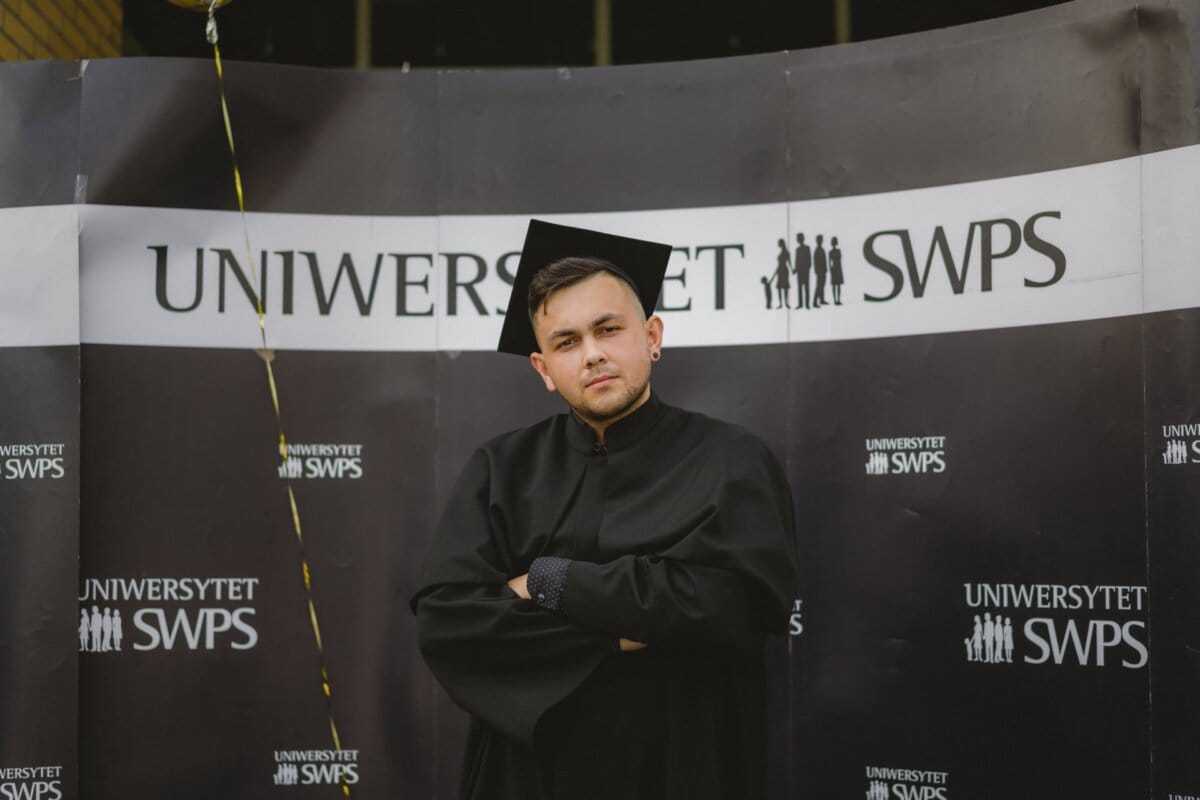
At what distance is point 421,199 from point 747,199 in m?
1.06

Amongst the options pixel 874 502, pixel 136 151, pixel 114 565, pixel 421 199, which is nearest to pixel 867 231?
pixel 874 502

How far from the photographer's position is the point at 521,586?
2.33 meters

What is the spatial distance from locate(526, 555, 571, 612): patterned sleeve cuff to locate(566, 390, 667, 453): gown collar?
297mm

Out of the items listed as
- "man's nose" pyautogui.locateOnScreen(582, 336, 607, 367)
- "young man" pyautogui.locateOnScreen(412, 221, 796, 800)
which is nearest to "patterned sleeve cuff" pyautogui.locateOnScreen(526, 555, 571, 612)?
"young man" pyautogui.locateOnScreen(412, 221, 796, 800)

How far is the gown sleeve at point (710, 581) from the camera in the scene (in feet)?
7.13

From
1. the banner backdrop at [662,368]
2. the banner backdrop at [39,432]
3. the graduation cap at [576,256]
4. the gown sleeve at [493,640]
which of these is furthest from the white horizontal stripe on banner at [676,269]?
the gown sleeve at [493,640]

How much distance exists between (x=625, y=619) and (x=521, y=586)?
0.27m

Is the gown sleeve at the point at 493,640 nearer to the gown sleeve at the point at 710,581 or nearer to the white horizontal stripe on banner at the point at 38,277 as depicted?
the gown sleeve at the point at 710,581

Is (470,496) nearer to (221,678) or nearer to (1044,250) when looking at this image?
(221,678)

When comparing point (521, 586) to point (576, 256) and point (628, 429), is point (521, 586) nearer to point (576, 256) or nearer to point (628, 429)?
point (628, 429)

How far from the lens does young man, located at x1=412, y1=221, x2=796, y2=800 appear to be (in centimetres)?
221

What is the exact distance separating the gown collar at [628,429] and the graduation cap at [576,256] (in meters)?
0.23

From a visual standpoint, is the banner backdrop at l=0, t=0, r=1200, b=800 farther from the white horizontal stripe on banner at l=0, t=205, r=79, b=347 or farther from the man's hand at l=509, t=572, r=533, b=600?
the man's hand at l=509, t=572, r=533, b=600

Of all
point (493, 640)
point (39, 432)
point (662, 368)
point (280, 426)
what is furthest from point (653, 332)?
point (39, 432)
